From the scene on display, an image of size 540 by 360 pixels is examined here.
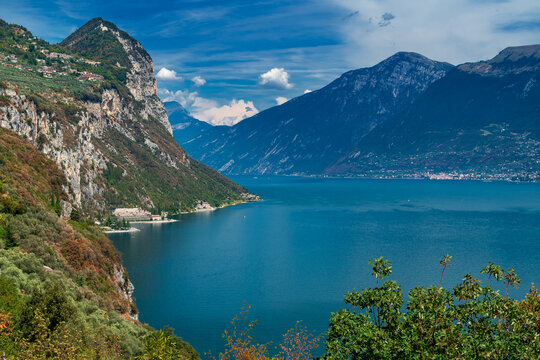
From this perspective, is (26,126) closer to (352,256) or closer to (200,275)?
(200,275)

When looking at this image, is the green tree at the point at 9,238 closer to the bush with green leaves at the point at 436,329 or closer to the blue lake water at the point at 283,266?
the blue lake water at the point at 283,266

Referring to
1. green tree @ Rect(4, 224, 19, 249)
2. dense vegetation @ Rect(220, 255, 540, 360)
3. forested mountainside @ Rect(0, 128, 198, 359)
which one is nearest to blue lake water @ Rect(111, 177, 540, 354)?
forested mountainside @ Rect(0, 128, 198, 359)

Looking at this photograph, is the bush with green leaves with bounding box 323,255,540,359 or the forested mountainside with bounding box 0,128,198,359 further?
the forested mountainside with bounding box 0,128,198,359

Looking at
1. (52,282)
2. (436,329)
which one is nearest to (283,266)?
(52,282)

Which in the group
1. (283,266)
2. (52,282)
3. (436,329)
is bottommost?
(283,266)

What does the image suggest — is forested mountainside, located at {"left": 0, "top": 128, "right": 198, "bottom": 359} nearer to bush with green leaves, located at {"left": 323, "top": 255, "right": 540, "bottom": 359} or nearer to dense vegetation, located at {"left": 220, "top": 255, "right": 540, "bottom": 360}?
dense vegetation, located at {"left": 220, "top": 255, "right": 540, "bottom": 360}

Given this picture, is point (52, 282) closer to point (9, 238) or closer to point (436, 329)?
point (9, 238)
